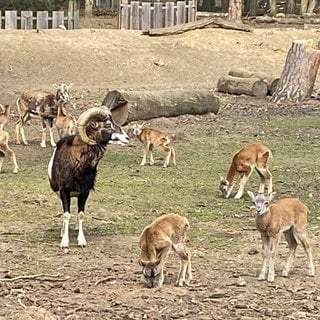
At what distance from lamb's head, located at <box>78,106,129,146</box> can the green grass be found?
112 centimetres

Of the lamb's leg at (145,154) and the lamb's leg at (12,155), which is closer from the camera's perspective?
the lamb's leg at (12,155)

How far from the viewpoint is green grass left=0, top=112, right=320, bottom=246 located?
12.2 m

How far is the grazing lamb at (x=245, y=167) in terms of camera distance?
13.9 m

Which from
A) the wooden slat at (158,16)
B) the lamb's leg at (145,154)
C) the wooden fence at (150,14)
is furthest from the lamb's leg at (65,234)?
the wooden slat at (158,16)

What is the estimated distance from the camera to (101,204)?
1324 cm

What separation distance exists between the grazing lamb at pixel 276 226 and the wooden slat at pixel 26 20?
25315mm

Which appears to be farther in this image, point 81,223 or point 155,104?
point 155,104

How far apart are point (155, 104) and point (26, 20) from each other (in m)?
13.9

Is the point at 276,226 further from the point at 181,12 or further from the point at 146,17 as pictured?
the point at 181,12

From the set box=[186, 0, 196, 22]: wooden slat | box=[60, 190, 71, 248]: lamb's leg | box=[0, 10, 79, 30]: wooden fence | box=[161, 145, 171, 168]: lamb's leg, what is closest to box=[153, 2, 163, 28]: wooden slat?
box=[186, 0, 196, 22]: wooden slat

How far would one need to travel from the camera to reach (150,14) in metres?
36.7

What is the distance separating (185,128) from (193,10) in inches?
725

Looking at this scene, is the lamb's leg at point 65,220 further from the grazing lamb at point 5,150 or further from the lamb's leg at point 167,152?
the lamb's leg at point 167,152

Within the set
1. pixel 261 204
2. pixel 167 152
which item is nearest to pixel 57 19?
pixel 167 152
